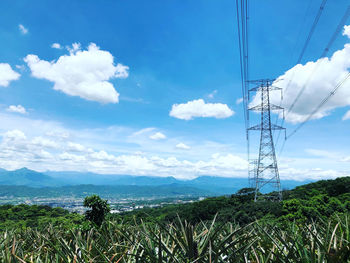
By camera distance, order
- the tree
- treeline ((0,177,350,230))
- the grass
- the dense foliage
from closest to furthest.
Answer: the grass, the dense foliage, the tree, treeline ((0,177,350,230))

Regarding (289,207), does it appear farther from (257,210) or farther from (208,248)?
(208,248)

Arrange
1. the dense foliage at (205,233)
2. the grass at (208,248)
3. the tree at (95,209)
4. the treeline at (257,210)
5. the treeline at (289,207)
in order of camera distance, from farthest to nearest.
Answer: the treeline at (289,207)
the treeline at (257,210)
the tree at (95,209)
the dense foliage at (205,233)
the grass at (208,248)

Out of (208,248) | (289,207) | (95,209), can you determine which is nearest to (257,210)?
(289,207)

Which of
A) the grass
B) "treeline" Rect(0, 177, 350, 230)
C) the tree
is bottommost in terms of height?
"treeline" Rect(0, 177, 350, 230)

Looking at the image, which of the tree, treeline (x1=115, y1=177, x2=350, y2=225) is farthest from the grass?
the tree

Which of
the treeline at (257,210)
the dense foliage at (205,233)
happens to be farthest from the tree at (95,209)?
the treeline at (257,210)

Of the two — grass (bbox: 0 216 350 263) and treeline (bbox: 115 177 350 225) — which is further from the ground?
grass (bbox: 0 216 350 263)

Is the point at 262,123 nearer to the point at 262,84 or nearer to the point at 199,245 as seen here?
the point at 262,84

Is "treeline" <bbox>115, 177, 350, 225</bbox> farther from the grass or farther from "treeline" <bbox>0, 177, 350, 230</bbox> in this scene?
the grass

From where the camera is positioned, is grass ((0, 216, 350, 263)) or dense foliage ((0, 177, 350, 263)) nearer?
grass ((0, 216, 350, 263))

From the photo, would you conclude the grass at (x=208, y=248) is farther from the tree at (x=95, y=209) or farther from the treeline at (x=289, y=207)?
the tree at (x=95, y=209)

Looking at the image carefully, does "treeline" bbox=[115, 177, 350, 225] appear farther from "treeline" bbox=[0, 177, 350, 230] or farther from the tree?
the tree

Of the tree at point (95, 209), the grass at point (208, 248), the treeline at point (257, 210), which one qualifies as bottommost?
the treeline at point (257, 210)

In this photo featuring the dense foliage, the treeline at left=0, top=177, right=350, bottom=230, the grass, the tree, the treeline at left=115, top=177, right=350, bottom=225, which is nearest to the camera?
the grass
